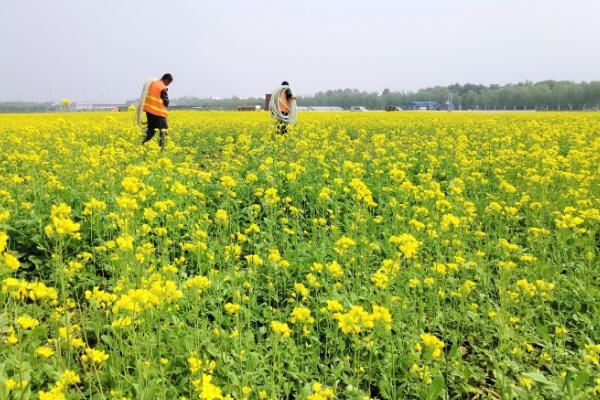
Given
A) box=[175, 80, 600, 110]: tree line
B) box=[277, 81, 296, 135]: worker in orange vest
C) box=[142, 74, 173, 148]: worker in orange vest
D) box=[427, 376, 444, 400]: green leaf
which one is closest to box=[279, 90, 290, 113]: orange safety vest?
box=[277, 81, 296, 135]: worker in orange vest

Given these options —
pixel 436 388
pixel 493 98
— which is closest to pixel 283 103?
pixel 436 388

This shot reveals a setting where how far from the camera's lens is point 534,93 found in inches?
3063

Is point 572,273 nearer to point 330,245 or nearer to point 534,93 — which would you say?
point 330,245

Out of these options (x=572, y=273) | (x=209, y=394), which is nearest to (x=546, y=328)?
(x=572, y=273)

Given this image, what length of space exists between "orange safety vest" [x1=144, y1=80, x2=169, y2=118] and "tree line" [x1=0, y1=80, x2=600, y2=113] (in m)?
30.3

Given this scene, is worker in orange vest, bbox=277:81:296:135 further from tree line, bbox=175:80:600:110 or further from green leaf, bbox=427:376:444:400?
tree line, bbox=175:80:600:110

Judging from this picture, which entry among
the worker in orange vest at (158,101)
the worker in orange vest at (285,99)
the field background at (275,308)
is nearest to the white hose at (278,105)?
the worker in orange vest at (285,99)

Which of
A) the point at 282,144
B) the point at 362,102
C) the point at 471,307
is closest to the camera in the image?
the point at 471,307

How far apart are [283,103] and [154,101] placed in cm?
288

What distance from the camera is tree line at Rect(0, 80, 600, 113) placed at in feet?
228

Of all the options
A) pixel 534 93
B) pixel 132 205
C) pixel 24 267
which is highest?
pixel 534 93

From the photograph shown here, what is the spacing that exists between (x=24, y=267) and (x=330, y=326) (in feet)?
8.60

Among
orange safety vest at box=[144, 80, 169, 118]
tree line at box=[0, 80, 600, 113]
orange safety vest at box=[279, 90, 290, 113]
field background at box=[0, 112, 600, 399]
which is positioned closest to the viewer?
field background at box=[0, 112, 600, 399]

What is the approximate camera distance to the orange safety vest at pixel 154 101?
8.48 meters
